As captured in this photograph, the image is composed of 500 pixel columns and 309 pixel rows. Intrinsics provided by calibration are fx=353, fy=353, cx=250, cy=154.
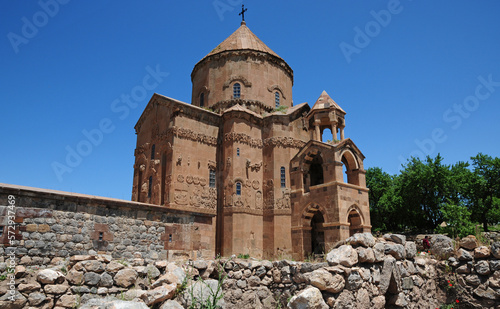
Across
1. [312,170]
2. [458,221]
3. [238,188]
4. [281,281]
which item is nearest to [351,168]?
[312,170]

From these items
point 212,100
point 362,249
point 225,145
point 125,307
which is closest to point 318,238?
point 225,145

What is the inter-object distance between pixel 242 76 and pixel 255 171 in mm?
7273

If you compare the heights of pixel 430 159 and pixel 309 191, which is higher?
pixel 430 159

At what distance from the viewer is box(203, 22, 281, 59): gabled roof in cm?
2602

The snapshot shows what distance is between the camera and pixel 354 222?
65.8 ft

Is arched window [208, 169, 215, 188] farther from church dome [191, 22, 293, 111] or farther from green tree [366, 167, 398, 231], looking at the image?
green tree [366, 167, 398, 231]

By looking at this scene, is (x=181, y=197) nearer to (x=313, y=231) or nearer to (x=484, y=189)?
(x=313, y=231)

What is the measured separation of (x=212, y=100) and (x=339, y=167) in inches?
412

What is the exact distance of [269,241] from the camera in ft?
68.0

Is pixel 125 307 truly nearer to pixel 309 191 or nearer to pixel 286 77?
pixel 309 191

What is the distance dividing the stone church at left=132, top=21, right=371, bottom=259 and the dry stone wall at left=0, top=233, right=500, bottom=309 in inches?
366

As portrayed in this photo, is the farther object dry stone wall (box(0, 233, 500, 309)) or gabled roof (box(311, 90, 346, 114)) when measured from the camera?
gabled roof (box(311, 90, 346, 114))

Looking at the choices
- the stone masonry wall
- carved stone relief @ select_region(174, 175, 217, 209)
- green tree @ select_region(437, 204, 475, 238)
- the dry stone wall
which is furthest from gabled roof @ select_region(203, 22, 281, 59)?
the dry stone wall

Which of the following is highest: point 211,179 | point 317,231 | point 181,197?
point 211,179
